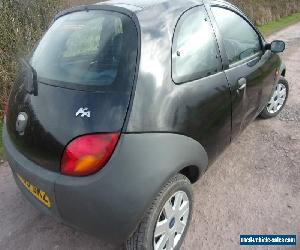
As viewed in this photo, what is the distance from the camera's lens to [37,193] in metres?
2.15

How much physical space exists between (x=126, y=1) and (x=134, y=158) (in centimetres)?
129

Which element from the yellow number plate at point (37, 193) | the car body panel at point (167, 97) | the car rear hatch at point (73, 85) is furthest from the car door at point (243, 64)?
the yellow number plate at point (37, 193)

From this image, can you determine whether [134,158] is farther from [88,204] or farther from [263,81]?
[263,81]

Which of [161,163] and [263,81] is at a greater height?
[161,163]

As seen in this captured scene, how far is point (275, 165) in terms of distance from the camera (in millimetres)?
3424

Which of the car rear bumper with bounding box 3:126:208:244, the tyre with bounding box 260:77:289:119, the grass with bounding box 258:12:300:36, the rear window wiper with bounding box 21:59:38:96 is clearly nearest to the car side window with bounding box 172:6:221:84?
the car rear bumper with bounding box 3:126:208:244

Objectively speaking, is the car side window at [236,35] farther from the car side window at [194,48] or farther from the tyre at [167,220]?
the tyre at [167,220]

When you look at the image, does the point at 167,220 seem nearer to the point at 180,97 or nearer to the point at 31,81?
the point at 180,97

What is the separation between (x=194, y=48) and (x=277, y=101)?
2.47 m

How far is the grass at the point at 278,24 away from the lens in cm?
1182

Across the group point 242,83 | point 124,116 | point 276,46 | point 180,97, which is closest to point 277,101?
point 276,46

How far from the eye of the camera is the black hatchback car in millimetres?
1892

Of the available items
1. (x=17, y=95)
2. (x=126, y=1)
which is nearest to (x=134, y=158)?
(x=17, y=95)

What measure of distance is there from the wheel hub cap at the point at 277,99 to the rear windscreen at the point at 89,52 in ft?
9.21
